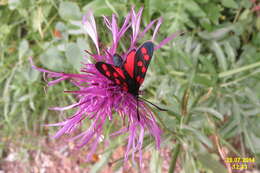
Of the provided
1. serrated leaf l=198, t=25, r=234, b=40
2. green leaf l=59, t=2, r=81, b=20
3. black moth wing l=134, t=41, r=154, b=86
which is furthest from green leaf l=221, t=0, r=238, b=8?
black moth wing l=134, t=41, r=154, b=86

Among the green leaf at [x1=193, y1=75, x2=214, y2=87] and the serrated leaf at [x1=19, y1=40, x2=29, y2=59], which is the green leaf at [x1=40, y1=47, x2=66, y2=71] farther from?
the green leaf at [x1=193, y1=75, x2=214, y2=87]

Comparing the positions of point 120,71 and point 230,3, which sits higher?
point 230,3

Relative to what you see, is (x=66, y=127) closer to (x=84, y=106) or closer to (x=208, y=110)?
(x=84, y=106)

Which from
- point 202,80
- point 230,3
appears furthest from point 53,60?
point 230,3

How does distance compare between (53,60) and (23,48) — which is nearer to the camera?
(53,60)

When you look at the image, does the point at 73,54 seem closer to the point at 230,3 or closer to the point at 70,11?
the point at 70,11
